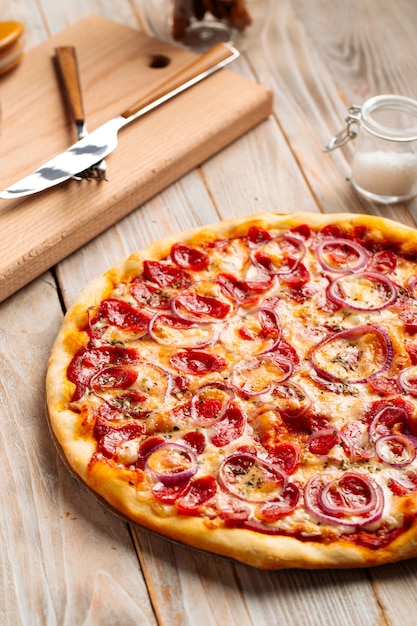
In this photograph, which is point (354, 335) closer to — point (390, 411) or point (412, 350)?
point (412, 350)

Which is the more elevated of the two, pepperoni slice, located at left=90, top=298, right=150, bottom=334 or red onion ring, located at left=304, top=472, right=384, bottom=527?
pepperoni slice, located at left=90, top=298, right=150, bottom=334

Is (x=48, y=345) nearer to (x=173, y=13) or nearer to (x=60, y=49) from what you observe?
(x=60, y=49)

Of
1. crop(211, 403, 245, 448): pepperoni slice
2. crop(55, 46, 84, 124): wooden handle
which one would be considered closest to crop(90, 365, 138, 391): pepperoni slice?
crop(211, 403, 245, 448): pepperoni slice

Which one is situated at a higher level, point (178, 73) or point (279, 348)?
point (178, 73)

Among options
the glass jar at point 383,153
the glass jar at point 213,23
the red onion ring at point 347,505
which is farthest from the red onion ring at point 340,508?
the glass jar at point 213,23

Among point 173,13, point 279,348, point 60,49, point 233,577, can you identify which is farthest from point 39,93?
point 233,577

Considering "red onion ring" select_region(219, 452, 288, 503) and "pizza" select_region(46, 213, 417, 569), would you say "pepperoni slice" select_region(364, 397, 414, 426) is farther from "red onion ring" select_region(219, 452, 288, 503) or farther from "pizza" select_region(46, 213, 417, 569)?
"red onion ring" select_region(219, 452, 288, 503)
